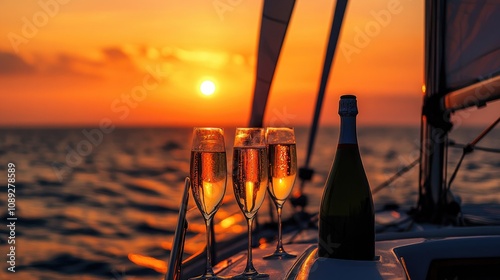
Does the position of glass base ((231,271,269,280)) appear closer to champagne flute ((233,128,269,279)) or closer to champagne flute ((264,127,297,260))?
champagne flute ((233,128,269,279))

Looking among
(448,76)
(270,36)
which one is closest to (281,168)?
(270,36)

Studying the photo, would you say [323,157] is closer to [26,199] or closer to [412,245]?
[26,199]

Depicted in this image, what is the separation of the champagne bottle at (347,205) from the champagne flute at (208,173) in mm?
211

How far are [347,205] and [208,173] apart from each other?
11.0 inches

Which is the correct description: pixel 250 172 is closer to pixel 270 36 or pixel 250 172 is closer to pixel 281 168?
pixel 281 168

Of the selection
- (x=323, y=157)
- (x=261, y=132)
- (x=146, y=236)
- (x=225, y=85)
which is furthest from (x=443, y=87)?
(x=323, y=157)

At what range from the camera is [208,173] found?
4.68 ft

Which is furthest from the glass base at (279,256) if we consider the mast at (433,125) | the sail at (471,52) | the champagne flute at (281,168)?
the mast at (433,125)

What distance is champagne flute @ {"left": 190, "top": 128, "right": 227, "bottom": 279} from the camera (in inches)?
55.6

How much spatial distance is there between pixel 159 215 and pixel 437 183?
42.2 feet

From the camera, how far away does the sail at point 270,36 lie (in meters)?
2.63

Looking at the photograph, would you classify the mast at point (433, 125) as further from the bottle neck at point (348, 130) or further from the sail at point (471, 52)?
the bottle neck at point (348, 130)

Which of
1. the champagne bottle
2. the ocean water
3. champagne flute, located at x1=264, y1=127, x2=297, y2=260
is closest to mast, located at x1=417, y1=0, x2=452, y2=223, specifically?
the ocean water

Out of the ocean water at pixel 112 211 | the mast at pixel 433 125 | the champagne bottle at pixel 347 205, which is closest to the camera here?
the champagne bottle at pixel 347 205
